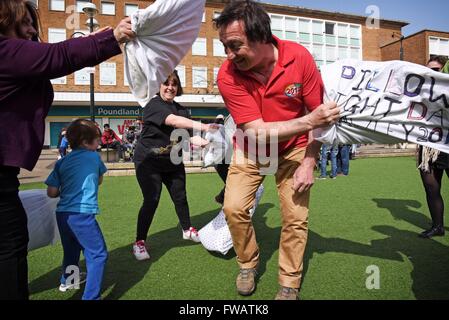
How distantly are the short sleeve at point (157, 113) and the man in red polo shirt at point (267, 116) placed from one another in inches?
36.1

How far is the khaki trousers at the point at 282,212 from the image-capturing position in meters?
2.54

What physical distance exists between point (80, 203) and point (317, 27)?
38.0 meters

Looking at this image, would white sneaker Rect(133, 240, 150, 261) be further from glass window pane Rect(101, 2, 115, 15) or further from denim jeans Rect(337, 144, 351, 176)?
glass window pane Rect(101, 2, 115, 15)

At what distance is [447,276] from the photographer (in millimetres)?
2789

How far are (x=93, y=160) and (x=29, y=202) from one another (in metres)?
0.55

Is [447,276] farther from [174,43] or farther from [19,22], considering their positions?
[19,22]

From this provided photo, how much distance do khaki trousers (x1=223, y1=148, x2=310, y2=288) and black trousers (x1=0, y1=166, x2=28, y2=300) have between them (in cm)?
138

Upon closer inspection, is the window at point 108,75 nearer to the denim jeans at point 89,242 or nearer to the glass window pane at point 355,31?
the glass window pane at point 355,31

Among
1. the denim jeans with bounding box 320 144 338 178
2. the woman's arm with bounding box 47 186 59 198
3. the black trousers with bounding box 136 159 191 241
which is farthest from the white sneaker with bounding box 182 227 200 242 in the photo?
the denim jeans with bounding box 320 144 338 178

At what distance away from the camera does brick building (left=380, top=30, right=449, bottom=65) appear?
34.8 metres

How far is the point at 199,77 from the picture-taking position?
32094mm

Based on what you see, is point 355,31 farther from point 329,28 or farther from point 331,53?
point 331,53

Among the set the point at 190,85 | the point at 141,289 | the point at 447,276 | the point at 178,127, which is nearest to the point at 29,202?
the point at 141,289

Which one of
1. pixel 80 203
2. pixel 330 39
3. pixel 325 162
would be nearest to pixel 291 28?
pixel 330 39
